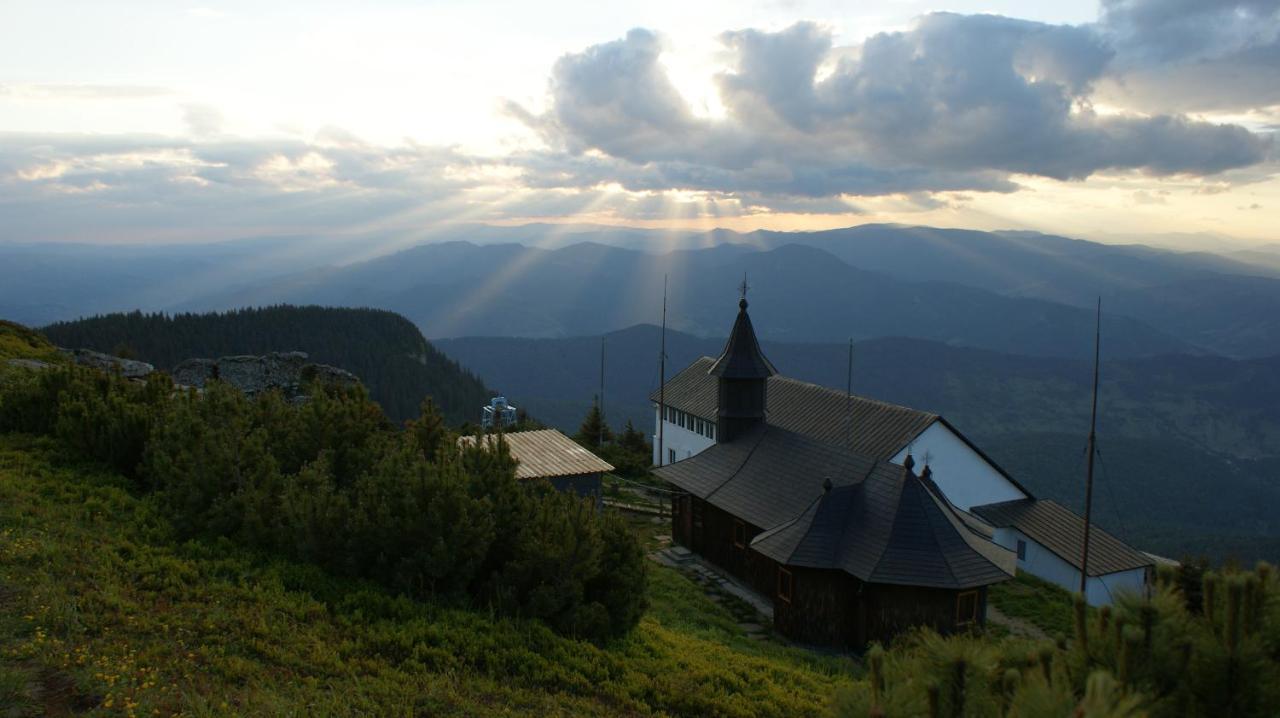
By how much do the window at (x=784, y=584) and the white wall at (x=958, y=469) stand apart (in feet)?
37.6

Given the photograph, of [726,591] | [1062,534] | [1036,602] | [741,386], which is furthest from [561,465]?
[1062,534]

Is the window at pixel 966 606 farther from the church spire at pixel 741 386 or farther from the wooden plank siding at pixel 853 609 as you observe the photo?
the church spire at pixel 741 386

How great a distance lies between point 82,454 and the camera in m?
14.7

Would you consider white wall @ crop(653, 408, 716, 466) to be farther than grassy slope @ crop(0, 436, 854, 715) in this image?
Yes

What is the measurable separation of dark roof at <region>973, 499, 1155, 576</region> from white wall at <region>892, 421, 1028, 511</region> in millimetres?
500

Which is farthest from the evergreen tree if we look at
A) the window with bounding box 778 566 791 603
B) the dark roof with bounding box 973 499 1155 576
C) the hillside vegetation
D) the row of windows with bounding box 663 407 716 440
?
the hillside vegetation

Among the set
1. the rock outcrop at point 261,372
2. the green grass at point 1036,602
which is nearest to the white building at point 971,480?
the green grass at point 1036,602

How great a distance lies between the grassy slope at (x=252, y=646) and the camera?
7.67m

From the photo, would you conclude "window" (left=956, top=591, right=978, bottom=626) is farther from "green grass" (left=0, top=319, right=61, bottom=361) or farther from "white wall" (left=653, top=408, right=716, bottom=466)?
"green grass" (left=0, top=319, right=61, bottom=361)

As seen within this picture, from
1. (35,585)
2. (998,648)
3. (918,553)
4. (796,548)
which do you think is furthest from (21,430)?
(918,553)

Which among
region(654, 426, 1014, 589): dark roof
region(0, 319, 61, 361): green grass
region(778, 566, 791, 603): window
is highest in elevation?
region(0, 319, 61, 361): green grass

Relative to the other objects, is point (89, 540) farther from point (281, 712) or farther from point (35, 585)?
point (281, 712)

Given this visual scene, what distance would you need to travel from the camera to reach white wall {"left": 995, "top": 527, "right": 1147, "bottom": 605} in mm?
28016

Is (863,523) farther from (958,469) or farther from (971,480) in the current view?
(971,480)
